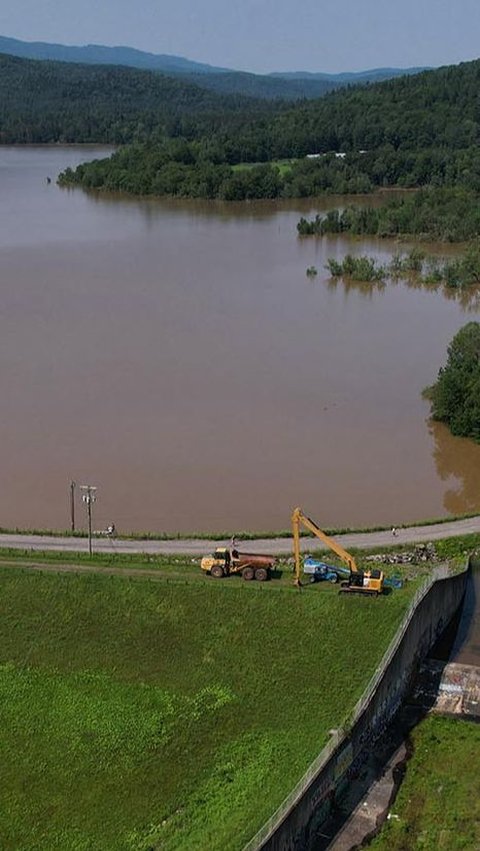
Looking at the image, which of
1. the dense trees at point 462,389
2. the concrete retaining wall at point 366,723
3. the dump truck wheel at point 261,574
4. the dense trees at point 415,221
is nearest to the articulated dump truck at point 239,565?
the dump truck wheel at point 261,574

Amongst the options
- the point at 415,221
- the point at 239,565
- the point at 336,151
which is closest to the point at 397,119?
the point at 336,151

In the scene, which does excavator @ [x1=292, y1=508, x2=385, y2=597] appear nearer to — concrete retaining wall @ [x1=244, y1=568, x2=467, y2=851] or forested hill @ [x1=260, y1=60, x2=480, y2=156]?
concrete retaining wall @ [x1=244, y1=568, x2=467, y2=851]

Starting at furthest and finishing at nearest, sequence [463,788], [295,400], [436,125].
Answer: [436,125] < [295,400] < [463,788]

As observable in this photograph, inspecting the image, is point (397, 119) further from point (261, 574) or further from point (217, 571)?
point (217, 571)

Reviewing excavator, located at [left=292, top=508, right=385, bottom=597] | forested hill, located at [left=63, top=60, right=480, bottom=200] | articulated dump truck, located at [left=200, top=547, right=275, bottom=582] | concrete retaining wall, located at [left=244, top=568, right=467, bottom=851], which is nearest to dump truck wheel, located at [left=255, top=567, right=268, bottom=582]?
articulated dump truck, located at [left=200, top=547, right=275, bottom=582]

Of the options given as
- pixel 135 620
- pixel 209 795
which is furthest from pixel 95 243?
pixel 209 795

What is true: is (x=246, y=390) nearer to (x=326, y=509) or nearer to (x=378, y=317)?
(x=326, y=509)
